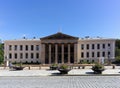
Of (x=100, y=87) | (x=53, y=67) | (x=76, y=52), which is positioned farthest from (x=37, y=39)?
(x=100, y=87)

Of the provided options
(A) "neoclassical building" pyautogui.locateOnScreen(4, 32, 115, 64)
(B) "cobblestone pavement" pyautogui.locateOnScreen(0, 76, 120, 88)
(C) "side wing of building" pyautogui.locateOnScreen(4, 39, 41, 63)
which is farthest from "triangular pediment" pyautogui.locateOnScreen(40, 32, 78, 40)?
(B) "cobblestone pavement" pyautogui.locateOnScreen(0, 76, 120, 88)

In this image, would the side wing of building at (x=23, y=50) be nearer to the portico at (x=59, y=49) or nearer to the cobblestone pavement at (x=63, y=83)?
the portico at (x=59, y=49)

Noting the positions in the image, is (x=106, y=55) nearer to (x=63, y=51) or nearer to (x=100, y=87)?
(x=63, y=51)

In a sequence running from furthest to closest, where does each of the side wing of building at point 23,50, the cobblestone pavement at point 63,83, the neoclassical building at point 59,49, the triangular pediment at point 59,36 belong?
the side wing of building at point 23,50, the triangular pediment at point 59,36, the neoclassical building at point 59,49, the cobblestone pavement at point 63,83

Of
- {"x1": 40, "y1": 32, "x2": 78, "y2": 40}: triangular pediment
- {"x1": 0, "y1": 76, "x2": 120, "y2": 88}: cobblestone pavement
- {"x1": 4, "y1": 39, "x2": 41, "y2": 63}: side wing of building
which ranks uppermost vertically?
{"x1": 40, "y1": 32, "x2": 78, "y2": 40}: triangular pediment

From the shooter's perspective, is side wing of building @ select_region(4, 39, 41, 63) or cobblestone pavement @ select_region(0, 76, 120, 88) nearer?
cobblestone pavement @ select_region(0, 76, 120, 88)

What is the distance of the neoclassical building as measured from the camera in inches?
3228

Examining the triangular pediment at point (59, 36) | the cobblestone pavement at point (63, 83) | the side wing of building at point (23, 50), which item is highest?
the triangular pediment at point (59, 36)

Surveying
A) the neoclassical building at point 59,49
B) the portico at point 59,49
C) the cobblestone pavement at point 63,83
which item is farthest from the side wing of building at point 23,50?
the cobblestone pavement at point 63,83

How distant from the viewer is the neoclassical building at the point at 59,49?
82000 mm

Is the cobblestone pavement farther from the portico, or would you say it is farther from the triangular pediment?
the triangular pediment

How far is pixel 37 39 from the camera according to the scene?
88.1m

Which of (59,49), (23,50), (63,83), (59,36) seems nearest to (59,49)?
(59,49)

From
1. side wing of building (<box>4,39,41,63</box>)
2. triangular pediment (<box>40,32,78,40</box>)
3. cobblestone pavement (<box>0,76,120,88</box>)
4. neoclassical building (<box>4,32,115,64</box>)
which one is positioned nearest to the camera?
cobblestone pavement (<box>0,76,120,88</box>)
